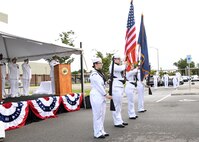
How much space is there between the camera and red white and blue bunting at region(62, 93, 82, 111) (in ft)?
37.8

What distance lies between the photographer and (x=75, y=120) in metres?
9.48

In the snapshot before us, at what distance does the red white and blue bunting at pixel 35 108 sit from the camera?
8.26 metres

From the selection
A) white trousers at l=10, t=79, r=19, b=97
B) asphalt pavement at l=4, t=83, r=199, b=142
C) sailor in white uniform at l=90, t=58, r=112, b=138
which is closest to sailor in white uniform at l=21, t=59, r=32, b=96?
white trousers at l=10, t=79, r=19, b=97

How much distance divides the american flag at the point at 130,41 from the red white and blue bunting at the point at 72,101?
130 inches

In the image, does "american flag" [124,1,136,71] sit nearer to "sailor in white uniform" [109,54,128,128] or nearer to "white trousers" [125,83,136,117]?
"white trousers" [125,83,136,117]

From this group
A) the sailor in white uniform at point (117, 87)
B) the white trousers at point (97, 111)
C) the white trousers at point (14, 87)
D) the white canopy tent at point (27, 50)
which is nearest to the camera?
the white trousers at point (97, 111)

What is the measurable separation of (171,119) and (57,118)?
397 cm

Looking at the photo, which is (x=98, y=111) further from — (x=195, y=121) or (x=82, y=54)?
(x=82, y=54)

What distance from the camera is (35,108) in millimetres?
9664

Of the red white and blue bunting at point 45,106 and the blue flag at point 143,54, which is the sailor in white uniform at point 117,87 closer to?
the blue flag at point 143,54

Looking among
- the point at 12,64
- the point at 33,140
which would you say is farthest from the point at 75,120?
the point at 12,64

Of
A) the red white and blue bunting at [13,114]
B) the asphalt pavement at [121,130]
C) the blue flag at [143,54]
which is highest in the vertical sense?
the blue flag at [143,54]

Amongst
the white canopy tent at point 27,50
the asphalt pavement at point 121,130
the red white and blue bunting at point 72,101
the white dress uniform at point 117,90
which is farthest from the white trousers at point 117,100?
the white canopy tent at point 27,50

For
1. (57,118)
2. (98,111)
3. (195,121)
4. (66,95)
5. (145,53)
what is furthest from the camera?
(66,95)
